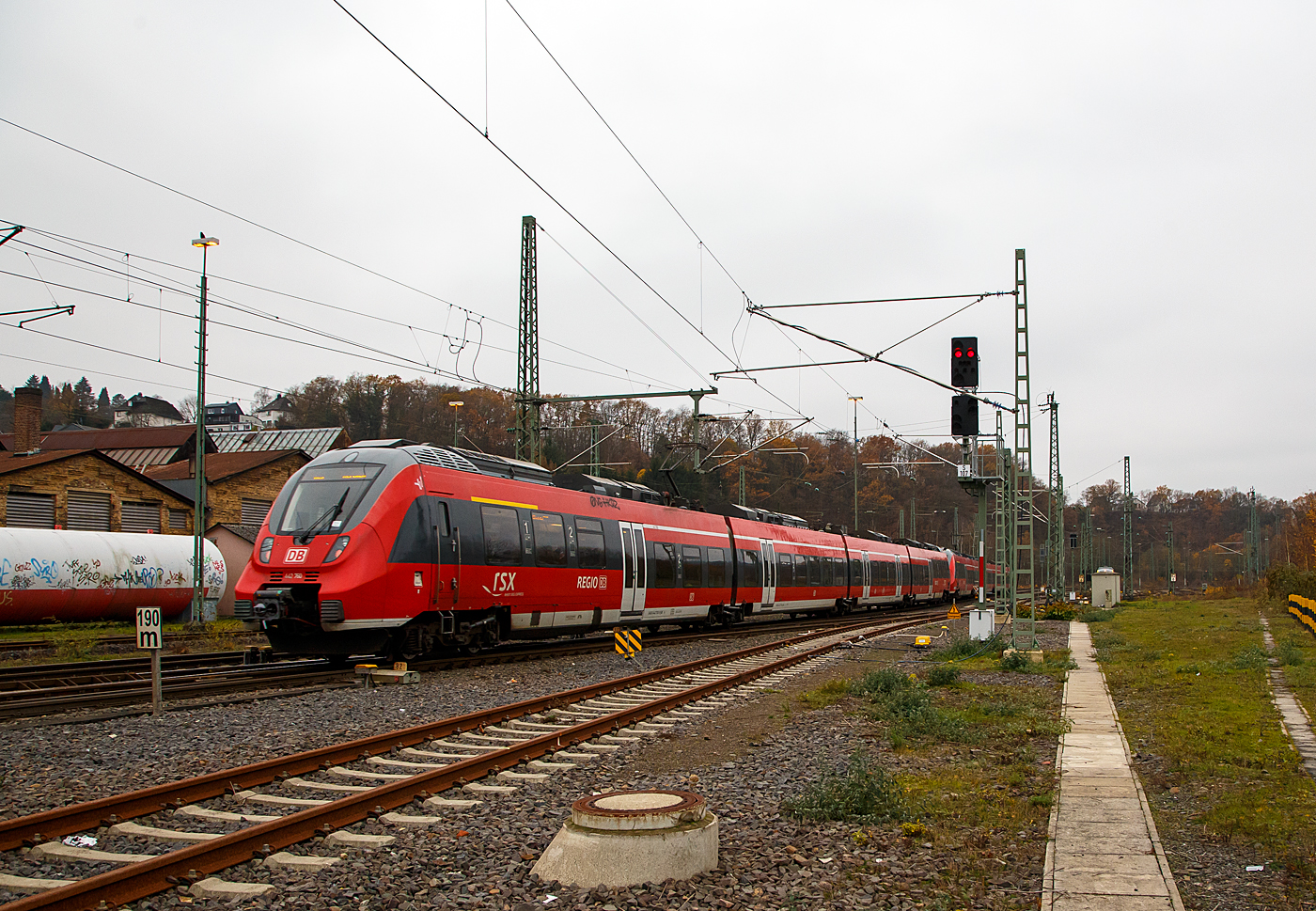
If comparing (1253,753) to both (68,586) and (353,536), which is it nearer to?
(353,536)

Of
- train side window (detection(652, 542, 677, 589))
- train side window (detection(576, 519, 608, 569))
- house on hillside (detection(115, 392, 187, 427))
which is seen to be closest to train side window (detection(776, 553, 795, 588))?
train side window (detection(652, 542, 677, 589))

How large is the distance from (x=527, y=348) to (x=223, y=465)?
22.3 m

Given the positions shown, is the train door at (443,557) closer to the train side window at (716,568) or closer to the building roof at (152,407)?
the train side window at (716,568)

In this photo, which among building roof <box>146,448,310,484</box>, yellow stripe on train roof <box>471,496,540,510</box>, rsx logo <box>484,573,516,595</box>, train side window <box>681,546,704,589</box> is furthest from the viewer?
building roof <box>146,448,310,484</box>

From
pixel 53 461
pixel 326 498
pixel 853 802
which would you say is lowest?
pixel 853 802

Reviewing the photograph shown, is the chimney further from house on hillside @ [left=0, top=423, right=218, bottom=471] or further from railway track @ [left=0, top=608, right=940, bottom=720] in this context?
railway track @ [left=0, top=608, right=940, bottom=720]

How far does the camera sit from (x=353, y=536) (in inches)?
556

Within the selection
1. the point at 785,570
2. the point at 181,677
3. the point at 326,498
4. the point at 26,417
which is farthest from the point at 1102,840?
the point at 26,417

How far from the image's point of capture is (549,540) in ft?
60.4

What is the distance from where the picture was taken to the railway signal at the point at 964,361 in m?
17.8

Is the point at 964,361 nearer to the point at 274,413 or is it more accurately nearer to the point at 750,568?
the point at 750,568

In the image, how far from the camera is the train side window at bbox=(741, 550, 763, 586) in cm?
2834

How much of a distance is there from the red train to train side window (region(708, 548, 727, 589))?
0.24 ft

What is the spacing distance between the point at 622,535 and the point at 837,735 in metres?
11.2
